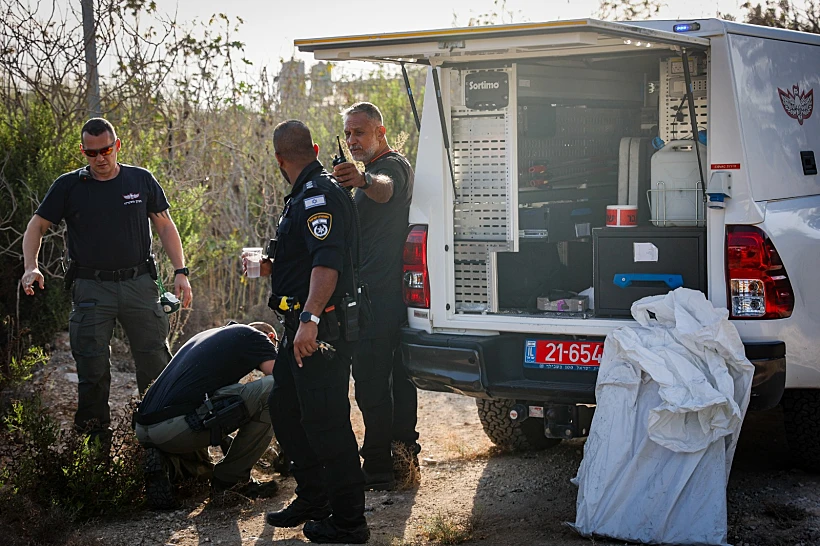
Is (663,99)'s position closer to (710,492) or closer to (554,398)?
(554,398)

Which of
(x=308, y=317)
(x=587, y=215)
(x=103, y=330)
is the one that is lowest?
(x=103, y=330)

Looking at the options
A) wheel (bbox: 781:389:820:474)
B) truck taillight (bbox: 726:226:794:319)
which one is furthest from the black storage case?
wheel (bbox: 781:389:820:474)

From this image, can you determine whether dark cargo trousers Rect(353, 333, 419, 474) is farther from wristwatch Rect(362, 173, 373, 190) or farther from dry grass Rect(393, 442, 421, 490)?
wristwatch Rect(362, 173, 373, 190)

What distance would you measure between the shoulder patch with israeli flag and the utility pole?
3.85 metres

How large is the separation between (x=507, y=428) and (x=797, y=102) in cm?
235

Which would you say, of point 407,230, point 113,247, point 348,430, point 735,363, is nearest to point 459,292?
point 407,230

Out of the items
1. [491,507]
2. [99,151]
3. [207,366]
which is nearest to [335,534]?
[491,507]

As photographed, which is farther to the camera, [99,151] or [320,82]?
[320,82]

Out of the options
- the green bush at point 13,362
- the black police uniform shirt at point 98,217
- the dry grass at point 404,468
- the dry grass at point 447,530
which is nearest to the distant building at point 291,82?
the green bush at point 13,362

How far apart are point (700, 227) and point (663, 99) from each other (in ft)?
4.09

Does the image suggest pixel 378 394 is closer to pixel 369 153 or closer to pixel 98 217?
pixel 369 153

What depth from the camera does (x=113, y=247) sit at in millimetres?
5211

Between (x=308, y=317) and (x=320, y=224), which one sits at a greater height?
(x=320, y=224)

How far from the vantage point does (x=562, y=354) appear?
442 cm
